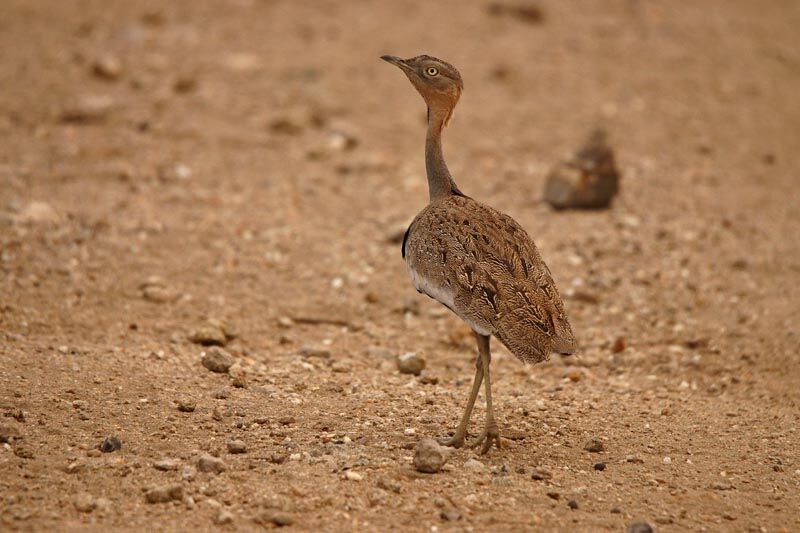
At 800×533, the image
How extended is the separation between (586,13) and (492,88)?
2.99 m

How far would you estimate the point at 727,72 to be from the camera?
1285 centimetres

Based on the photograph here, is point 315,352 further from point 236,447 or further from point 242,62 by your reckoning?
point 242,62

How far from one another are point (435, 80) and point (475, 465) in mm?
2232

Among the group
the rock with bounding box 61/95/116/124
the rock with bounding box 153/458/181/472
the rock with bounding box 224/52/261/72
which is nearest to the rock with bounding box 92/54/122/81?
the rock with bounding box 61/95/116/124

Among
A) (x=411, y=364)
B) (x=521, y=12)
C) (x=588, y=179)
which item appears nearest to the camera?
(x=411, y=364)

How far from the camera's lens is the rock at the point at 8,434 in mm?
4746

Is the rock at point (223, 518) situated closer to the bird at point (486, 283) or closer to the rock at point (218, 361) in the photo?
the bird at point (486, 283)

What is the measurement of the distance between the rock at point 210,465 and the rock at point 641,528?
6.04ft

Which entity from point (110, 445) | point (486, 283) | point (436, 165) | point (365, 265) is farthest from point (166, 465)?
point (365, 265)

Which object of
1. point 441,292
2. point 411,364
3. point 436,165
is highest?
point 436,165

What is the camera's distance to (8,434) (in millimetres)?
4770

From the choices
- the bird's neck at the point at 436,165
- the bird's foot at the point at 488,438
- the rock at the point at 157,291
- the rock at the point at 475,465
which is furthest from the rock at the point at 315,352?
the rock at the point at 475,465

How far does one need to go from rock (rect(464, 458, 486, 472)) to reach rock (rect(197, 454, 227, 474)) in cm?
115

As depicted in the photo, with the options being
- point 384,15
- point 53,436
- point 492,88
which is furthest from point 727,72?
point 53,436
